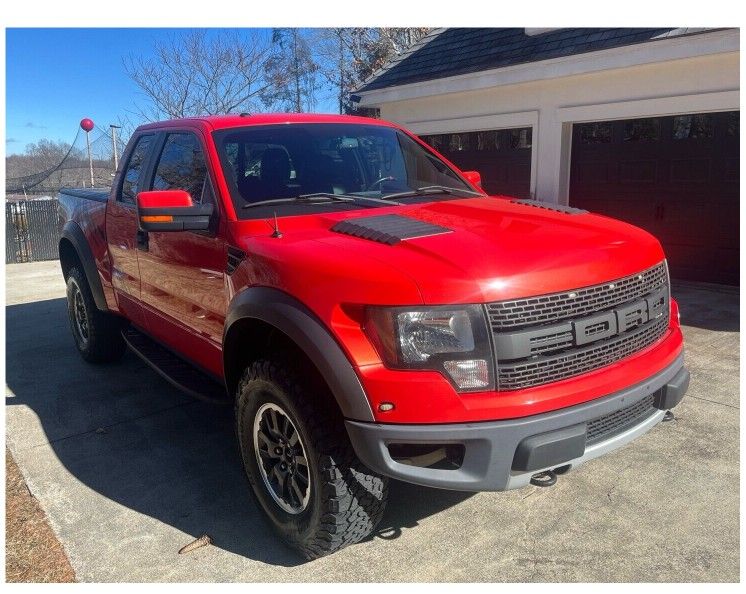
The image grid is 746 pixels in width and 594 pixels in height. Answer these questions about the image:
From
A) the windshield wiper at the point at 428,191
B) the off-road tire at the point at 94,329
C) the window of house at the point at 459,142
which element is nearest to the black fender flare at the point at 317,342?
the windshield wiper at the point at 428,191

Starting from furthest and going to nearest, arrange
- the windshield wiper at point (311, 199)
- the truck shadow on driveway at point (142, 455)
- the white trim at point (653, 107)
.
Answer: the white trim at point (653, 107), the windshield wiper at point (311, 199), the truck shadow on driveway at point (142, 455)

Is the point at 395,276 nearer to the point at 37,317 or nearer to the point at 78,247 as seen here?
the point at 78,247

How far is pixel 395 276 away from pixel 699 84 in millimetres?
6647

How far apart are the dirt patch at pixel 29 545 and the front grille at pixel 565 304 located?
217cm

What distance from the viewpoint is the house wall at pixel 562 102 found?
7266mm

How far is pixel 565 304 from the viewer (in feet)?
8.11

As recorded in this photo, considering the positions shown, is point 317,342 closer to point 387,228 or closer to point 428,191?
point 387,228

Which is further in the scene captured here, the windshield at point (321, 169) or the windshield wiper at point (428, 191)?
the windshield wiper at point (428, 191)

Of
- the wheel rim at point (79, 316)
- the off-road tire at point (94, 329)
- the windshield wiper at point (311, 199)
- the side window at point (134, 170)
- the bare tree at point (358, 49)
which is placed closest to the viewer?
the windshield wiper at point (311, 199)

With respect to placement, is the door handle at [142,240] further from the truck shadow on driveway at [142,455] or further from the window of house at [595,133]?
the window of house at [595,133]

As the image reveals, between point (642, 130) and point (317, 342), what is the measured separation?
7374 mm

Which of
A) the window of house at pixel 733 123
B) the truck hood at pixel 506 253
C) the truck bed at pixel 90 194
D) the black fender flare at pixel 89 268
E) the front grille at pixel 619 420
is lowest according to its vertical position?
the front grille at pixel 619 420

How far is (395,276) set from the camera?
2.37 meters

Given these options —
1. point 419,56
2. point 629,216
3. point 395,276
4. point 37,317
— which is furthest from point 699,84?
point 37,317
